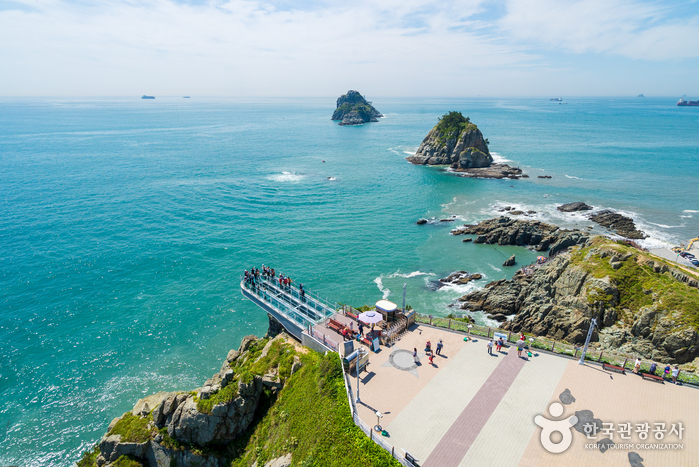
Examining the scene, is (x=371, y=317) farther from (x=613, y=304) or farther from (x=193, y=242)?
(x=193, y=242)

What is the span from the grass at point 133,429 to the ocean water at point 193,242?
701 centimetres

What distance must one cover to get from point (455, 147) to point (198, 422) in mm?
110900

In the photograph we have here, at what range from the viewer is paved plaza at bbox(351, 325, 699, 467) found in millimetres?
16859

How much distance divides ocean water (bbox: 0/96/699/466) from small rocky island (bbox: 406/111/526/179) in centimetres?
868

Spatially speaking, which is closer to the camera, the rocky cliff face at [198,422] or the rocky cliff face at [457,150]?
the rocky cliff face at [198,422]

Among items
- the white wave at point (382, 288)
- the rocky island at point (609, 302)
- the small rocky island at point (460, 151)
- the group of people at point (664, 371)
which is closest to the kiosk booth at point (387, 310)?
the group of people at point (664, 371)

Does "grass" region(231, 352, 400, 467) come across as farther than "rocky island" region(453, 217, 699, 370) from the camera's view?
No

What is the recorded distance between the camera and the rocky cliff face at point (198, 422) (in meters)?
23.0

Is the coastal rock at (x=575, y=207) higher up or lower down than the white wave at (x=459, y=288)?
higher up

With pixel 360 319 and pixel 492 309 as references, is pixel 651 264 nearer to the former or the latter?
pixel 492 309

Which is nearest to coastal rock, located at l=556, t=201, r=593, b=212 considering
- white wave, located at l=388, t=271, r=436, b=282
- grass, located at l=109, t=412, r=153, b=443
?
white wave, located at l=388, t=271, r=436, b=282

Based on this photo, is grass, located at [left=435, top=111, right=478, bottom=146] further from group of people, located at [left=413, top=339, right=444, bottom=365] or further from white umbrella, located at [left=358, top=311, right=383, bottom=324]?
group of people, located at [left=413, top=339, right=444, bottom=365]

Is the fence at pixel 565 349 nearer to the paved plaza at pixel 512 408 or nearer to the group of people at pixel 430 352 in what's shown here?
the paved plaza at pixel 512 408

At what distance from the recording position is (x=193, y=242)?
58.5 meters
